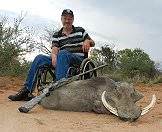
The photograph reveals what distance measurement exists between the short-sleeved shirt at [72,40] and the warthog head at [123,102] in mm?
1062

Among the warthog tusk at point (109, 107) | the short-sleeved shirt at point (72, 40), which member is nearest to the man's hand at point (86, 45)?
the short-sleeved shirt at point (72, 40)

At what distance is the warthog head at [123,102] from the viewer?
6000mm

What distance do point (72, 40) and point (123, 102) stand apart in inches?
69.6

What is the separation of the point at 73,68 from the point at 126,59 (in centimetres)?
1216

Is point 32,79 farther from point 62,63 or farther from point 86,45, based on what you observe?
point 86,45

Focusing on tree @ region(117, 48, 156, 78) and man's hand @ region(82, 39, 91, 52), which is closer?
man's hand @ region(82, 39, 91, 52)

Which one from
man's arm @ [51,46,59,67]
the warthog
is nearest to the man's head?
man's arm @ [51,46,59,67]

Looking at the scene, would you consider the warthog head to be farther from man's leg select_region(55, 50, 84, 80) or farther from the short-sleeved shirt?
the short-sleeved shirt

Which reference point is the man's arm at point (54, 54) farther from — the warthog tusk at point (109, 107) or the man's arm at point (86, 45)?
the warthog tusk at point (109, 107)

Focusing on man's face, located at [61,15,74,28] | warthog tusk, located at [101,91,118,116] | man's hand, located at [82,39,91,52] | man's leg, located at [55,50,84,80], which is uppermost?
man's face, located at [61,15,74,28]

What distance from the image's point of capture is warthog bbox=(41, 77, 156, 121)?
6434 mm

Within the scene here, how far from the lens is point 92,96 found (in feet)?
22.2

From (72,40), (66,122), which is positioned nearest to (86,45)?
(72,40)

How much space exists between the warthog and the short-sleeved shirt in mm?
774
